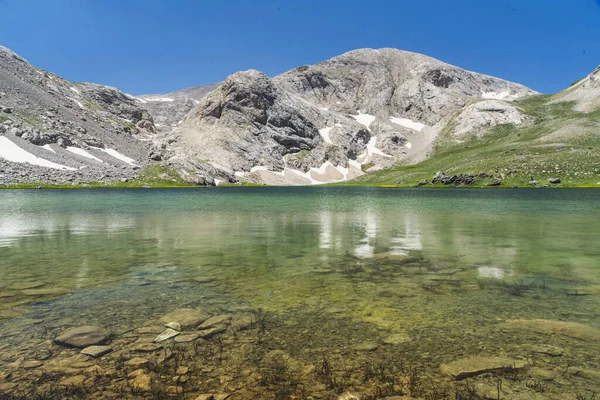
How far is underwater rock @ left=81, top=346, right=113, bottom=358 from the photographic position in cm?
820

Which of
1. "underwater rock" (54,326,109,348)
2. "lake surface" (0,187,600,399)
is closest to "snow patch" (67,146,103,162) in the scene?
"lake surface" (0,187,600,399)

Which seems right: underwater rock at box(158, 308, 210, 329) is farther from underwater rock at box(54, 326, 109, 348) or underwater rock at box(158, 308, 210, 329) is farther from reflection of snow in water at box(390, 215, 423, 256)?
reflection of snow in water at box(390, 215, 423, 256)

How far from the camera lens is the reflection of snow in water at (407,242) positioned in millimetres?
21891

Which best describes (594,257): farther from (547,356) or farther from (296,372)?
(296,372)

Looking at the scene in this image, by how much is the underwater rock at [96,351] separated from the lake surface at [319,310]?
172mm

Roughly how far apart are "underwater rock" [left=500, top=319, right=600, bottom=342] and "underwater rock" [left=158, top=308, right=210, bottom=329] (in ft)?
27.9

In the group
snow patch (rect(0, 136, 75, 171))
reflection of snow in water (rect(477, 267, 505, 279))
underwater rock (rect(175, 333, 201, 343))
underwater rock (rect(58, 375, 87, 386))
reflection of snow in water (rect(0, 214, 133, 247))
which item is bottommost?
reflection of snow in water (rect(477, 267, 505, 279))

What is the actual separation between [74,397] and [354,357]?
558cm

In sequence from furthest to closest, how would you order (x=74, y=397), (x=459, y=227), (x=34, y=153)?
(x=34, y=153) < (x=459, y=227) < (x=74, y=397)

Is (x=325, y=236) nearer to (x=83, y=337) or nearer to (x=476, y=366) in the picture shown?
(x=83, y=337)

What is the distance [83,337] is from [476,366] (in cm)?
943

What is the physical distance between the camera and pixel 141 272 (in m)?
16.7

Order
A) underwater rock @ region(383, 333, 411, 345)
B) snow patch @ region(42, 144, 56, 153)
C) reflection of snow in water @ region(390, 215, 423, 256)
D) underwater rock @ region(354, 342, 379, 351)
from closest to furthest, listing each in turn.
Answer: underwater rock @ region(354, 342, 379, 351) → underwater rock @ region(383, 333, 411, 345) → reflection of snow in water @ region(390, 215, 423, 256) → snow patch @ region(42, 144, 56, 153)

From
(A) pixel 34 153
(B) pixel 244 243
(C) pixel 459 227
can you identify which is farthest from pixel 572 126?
(A) pixel 34 153
